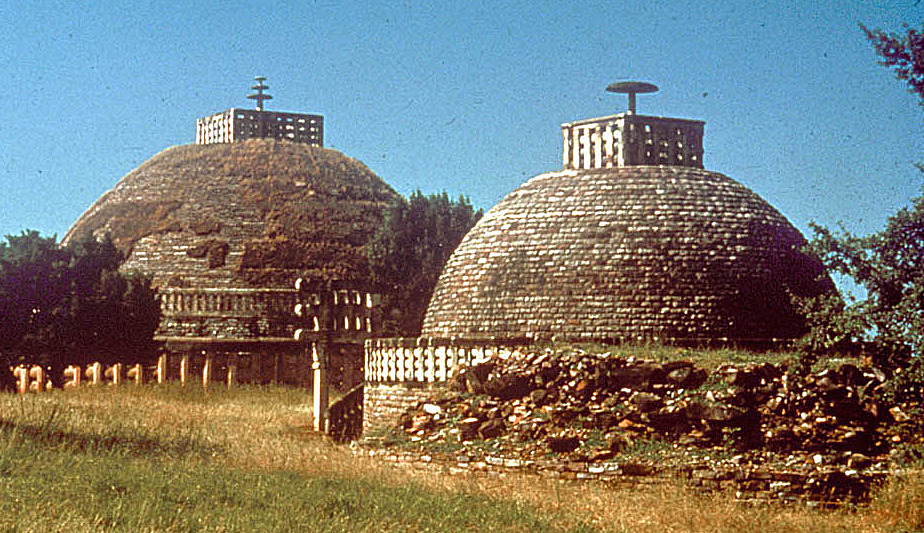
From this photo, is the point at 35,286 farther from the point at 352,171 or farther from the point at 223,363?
the point at 352,171

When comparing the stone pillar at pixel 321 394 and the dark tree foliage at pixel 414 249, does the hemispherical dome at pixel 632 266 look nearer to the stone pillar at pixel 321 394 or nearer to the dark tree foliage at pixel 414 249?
the stone pillar at pixel 321 394

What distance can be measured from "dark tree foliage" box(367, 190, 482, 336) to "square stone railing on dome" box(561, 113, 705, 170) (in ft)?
54.1

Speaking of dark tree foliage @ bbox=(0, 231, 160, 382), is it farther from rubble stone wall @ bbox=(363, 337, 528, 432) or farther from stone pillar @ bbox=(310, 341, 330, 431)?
rubble stone wall @ bbox=(363, 337, 528, 432)

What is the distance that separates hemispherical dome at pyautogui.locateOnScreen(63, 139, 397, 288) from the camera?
47594 mm

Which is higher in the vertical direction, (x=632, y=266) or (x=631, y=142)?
(x=631, y=142)

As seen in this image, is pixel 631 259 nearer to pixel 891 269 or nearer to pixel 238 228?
pixel 891 269

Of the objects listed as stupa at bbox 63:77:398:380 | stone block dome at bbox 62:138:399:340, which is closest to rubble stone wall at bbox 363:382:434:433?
stupa at bbox 63:77:398:380

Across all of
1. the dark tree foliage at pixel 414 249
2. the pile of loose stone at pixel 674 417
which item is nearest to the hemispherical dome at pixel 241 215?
the dark tree foliage at pixel 414 249

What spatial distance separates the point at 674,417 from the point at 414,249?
26949 mm

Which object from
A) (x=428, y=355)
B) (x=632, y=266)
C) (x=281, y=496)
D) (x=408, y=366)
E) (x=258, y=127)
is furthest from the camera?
(x=258, y=127)

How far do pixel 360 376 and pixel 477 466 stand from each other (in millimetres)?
18618

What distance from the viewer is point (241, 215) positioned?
4931 cm

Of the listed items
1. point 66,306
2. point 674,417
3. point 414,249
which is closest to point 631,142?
point 674,417

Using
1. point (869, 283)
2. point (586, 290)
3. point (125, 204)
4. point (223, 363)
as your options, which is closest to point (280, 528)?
point (869, 283)
